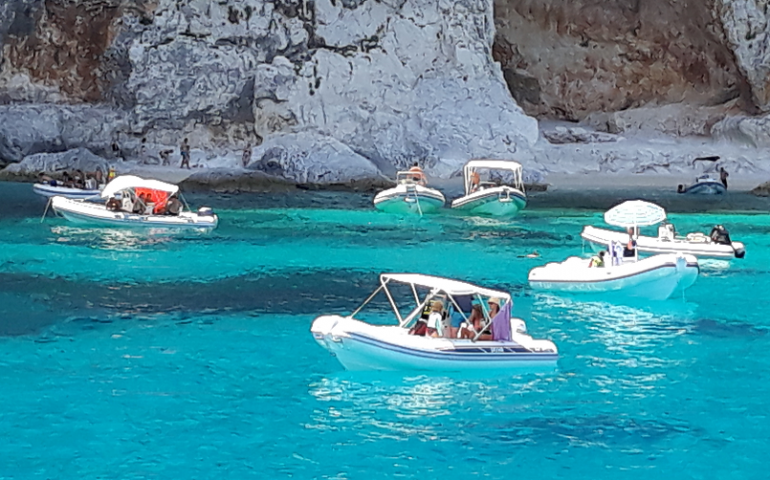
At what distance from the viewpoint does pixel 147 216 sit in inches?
1161

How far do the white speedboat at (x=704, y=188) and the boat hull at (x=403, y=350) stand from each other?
104 ft

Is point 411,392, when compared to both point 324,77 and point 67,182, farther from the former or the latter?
point 324,77

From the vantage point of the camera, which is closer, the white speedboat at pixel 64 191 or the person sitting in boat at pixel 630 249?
the person sitting in boat at pixel 630 249

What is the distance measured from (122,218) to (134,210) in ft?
1.53

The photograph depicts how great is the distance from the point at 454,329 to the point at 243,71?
34.2m

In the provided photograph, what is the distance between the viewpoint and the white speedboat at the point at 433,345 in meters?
13.2

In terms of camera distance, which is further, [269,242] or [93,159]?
[93,159]

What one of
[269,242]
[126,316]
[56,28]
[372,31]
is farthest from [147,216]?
[56,28]

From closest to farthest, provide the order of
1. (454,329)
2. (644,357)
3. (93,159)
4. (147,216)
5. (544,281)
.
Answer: (454,329), (644,357), (544,281), (147,216), (93,159)

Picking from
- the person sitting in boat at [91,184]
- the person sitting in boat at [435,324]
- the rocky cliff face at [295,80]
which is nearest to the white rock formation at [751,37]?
the rocky cliff face at [295,80]

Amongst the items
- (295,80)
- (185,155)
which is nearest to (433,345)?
(295,80)

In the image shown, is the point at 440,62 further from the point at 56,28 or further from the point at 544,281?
the point at 544,281

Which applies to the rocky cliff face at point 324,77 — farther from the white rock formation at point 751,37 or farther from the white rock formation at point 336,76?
the white rock formation at point 751,37

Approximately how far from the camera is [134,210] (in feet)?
98.4
